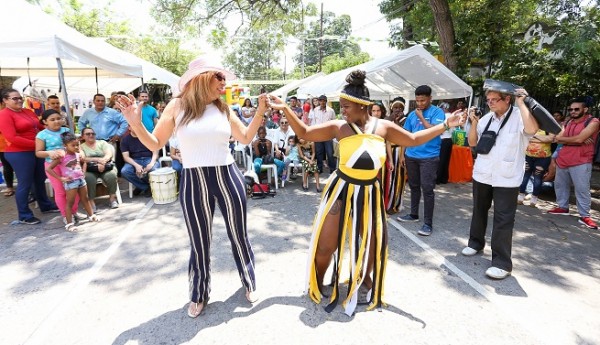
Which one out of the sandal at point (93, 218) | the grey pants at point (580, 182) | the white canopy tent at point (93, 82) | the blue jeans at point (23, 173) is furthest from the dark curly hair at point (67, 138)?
the grey pants at point (580, 182)

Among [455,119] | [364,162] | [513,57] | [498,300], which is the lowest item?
[498,300]

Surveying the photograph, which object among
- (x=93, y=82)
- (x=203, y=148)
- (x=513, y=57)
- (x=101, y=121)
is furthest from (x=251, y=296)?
(x=93, y=82)

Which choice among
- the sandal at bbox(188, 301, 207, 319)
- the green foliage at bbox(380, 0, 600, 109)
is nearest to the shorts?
the sandal at bbox(188, 301, 207, 319)

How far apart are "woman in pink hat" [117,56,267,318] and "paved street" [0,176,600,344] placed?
51 centimetres

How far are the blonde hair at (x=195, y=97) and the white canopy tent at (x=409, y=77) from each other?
16.4 ft

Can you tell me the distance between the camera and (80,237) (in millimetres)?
4375

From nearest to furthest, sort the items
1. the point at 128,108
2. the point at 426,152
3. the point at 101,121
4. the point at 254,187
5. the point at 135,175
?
the point at 128,108, the point at 426,152, the point at 135,175, the point at 254,187, the point at 101,121

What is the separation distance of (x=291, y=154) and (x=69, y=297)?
4964mm

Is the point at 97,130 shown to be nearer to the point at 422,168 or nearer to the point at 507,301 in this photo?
the point at 422,168

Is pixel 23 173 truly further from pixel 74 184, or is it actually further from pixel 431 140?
pixel 431 140

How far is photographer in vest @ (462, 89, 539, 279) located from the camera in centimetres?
324

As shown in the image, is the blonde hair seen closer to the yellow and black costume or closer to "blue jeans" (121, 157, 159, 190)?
the yellow and black costume

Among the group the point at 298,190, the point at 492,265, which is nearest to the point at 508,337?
the point at 492,265

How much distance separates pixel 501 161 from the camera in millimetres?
3279
